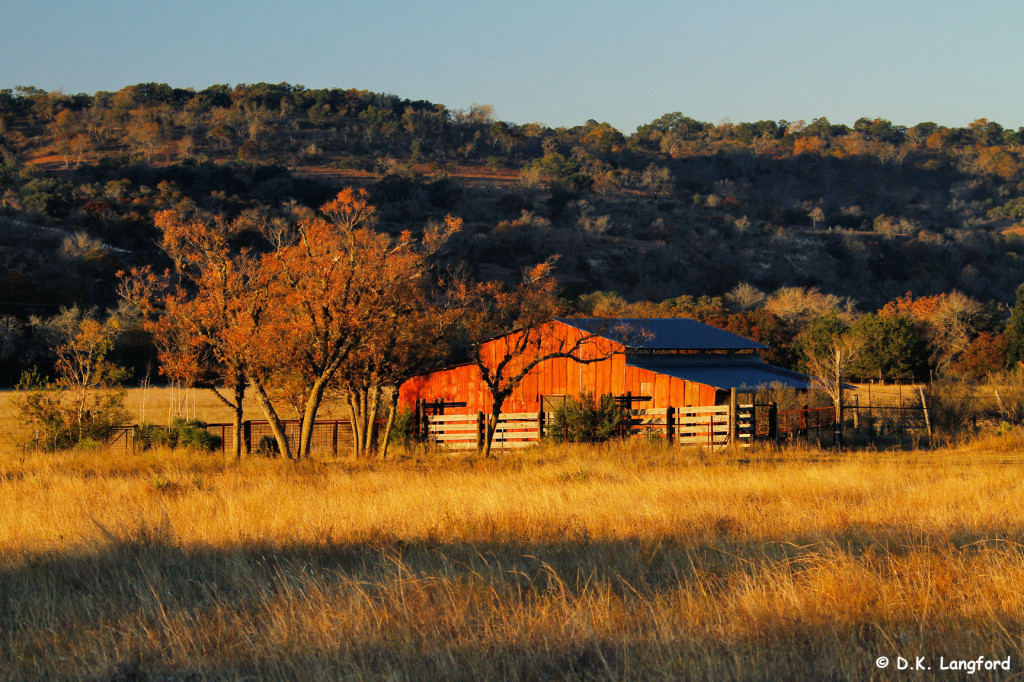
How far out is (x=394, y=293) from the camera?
23625 mm

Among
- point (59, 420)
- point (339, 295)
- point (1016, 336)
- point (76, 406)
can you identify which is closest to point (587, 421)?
point (339, 295)

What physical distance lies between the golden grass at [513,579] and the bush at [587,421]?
1234cm

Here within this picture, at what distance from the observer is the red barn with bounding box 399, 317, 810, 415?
103 ft

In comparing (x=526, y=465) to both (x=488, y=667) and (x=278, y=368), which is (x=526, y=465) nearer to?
(x=278, y=368)

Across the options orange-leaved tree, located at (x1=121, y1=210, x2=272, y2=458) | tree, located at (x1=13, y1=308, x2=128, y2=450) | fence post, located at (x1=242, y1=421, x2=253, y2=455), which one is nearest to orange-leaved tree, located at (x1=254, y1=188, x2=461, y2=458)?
orange-leaved tree, located at (x1=121, y1=210, x2=272, y2=458)

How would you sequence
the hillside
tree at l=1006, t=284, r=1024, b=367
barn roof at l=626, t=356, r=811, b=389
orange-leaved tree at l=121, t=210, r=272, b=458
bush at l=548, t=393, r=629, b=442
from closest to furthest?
orange-leaved tree at l=121, t=210, r=272, b=458 → bush at l=548, t=393, r=629, b=442 → barn roof at l=626, t=356, r=811, b=389 → tree at l=1006, t=284, r=1024, b=367 → the hillside

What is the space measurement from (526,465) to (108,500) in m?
9.83

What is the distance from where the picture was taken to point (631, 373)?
32.6 metres

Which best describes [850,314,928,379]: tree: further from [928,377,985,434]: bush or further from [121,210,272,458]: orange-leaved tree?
[121,210,272,458]: orange-leaved tree

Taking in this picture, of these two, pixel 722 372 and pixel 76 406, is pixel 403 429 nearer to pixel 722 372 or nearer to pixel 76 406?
pixel 76 406

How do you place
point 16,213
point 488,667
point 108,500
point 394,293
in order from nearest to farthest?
point 488,667 → point 108,500 → point 394,293 → point 16,213

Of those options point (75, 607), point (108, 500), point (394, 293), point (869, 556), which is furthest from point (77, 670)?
point (394, 293)

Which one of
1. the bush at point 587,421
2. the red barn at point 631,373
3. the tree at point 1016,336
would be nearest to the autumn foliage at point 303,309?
the bush at point 587,421

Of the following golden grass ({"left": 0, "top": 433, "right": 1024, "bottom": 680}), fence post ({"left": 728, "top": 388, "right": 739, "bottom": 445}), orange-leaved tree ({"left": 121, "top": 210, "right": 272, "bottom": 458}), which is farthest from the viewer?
fence post ({"left": 728, "top": 388, "right": 739, "bottom": 445})
